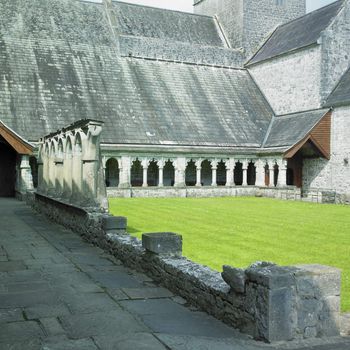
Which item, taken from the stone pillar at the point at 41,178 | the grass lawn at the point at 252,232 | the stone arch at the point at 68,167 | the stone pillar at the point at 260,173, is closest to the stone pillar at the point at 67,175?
the stone arch at the point at 68,167

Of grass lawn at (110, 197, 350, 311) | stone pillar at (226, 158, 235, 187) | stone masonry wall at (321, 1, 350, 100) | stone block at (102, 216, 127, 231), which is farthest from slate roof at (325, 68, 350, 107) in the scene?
stone block at (102, 216, 127, 231)

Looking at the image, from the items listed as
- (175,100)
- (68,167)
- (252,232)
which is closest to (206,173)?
(175,100)

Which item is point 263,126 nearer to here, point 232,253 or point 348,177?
point 348,177

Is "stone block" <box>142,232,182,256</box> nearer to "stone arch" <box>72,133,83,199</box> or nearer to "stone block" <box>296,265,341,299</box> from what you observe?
"stone block" <box>296,265,341,299</box>

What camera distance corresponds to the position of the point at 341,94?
28531 mm

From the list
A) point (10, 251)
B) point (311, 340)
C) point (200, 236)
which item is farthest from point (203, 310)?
point (200, 236)

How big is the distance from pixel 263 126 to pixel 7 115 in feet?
51.3

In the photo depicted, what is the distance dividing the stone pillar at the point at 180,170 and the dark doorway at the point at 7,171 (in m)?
8.92

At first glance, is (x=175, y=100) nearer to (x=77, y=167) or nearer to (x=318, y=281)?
(x=77, y=167)

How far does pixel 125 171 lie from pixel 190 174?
581 centimetres

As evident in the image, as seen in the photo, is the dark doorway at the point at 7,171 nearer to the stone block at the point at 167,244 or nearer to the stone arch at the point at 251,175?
the stone arch at the point at 251,175

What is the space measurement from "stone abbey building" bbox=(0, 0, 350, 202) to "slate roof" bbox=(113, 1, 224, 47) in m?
0.23

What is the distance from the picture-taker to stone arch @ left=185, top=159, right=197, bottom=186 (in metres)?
31.7

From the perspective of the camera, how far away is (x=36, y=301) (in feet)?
21.4
